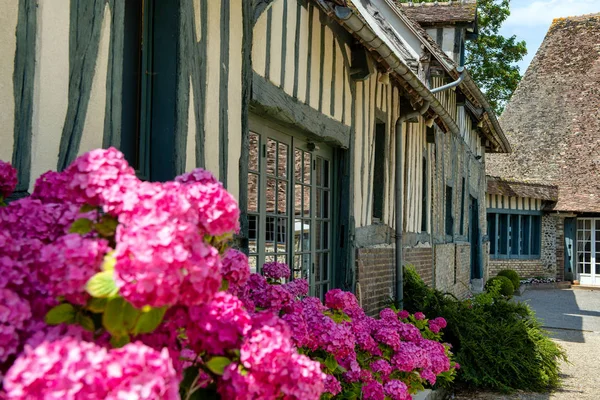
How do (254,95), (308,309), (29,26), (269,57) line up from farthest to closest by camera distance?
(269,57) → (254,95) → (308,309) → (29,26)

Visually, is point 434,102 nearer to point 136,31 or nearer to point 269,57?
point 269,57

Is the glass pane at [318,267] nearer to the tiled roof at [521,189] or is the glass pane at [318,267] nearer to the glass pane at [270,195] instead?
the glass pane at [270,195]

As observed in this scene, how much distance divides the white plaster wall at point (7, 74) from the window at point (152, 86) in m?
0.82

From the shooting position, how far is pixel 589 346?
32.8ft

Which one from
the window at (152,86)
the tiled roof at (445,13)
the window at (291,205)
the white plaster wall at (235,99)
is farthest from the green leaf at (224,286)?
the tiled roof at (445,13)

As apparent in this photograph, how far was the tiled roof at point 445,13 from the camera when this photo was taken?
11.9m

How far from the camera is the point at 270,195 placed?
5098mm

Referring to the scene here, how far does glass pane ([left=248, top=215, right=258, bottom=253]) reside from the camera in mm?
4789

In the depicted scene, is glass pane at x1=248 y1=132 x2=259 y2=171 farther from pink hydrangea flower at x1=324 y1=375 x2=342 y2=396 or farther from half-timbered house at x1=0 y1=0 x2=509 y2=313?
pink hydrangea flower at x1=324 y1=375 x2=342 y2=396

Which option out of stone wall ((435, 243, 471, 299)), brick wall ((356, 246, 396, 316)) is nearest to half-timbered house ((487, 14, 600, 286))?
stone wall ((435, 243, 471, 299))

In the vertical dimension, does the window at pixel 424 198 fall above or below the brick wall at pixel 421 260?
above

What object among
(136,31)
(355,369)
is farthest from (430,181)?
(136,31)

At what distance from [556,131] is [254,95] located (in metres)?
21.6

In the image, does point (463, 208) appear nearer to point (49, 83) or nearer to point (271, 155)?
point (271, 155)
